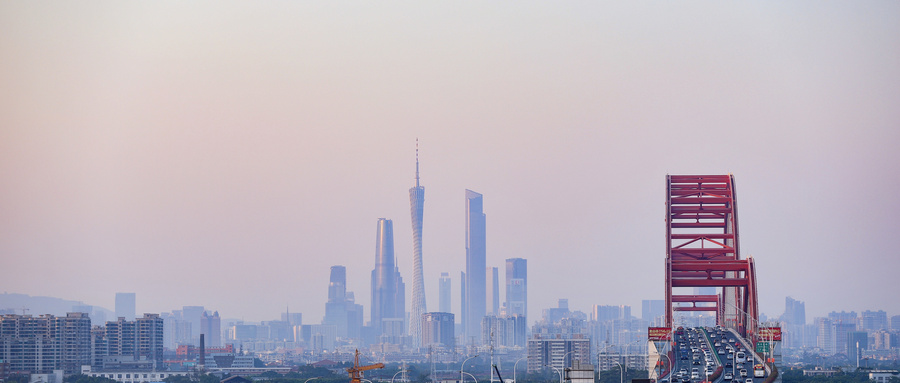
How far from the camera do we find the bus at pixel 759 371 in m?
92.2

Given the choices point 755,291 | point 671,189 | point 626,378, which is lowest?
point 626,378

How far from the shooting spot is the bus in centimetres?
9225

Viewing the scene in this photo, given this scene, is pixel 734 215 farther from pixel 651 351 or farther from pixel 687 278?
pixel 651 351

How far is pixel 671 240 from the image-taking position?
129 m

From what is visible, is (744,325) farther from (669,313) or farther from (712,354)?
(712,354)

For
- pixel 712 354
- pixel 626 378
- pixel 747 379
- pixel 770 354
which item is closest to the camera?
pixel 747 379

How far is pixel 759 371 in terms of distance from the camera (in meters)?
93.0

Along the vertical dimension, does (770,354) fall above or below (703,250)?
below

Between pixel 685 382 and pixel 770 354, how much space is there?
37.0 ft

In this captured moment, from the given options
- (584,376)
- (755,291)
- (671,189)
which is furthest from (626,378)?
(584,376)

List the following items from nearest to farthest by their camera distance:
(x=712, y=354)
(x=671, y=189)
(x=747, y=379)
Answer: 1. (x=747, y=379)
2. (x=712, y=354)
3. (x=671, y=189)

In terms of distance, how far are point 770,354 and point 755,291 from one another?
2102cm

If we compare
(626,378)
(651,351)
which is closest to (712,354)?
(651,351)

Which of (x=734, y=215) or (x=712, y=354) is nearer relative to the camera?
(x=712, y=354)
